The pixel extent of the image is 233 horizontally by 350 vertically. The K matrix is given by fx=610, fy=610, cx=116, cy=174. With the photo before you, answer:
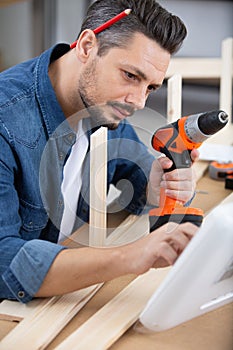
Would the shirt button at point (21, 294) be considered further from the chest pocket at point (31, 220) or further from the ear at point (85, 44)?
the ear at point (85, 44)

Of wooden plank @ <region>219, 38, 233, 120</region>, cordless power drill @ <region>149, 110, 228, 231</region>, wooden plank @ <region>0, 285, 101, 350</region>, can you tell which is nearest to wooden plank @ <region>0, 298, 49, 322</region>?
wooden plank @ <region>0, 285, 101, 350</region>

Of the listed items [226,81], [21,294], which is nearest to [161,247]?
[21,294]

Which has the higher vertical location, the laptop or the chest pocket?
the laptop

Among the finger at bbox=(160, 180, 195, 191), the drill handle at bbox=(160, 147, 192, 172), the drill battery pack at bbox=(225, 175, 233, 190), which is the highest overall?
the drill handle at bbox=(160, 147, 192, 172)

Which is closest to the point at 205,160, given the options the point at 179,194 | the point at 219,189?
the point at 219,189

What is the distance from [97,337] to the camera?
0.91 meters

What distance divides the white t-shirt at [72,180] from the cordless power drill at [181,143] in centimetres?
18

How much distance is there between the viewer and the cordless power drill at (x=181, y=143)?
46.8 inches

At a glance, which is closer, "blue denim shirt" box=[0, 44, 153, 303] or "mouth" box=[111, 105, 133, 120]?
"blue denim shirt" box=[0, 44, 153, 303]

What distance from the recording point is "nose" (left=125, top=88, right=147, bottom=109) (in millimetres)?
1251

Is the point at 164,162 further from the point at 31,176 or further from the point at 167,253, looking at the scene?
the point at 167,253

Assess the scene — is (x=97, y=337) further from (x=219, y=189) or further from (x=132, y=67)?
(x=219, y=189)

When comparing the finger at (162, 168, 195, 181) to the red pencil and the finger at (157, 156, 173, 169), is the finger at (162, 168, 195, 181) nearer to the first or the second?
the finger at (157, 156, 173, 169)

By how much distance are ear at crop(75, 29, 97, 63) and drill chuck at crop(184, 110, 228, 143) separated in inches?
10.0
